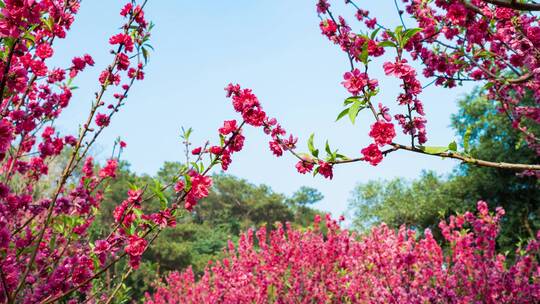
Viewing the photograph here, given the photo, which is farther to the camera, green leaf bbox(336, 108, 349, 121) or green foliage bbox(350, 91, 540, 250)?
green foliage bbox(350, 91, 540, 250)

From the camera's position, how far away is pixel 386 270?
554 centimetres

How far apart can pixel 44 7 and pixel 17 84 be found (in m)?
0.48

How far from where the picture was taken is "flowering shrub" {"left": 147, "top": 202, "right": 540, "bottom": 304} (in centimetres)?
509

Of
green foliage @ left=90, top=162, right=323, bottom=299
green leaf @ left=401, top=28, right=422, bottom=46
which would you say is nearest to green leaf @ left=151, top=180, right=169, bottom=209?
green leaf @ left=401, top=28, right=422, bottom=46

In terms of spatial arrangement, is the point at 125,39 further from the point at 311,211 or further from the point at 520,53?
the point at 311,211

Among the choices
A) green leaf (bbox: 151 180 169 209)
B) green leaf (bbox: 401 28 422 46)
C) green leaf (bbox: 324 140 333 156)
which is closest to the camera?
green leaf (bbox: 401 28 422 46)

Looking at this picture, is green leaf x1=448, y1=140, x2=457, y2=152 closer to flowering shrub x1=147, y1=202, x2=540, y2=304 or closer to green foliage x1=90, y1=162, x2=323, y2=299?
flowering shrub x1=147, y1=202, x2=540, y2=304

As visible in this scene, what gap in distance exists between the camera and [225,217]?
1416 inches

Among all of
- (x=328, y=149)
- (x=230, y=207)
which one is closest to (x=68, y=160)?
(x=328, y=149)

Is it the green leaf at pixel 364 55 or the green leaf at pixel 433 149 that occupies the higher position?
the green leaf at pixel 364 55

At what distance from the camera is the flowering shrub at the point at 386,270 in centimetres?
509

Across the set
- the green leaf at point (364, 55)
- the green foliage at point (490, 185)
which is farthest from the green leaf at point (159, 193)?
the green foliage at point (490, 185)

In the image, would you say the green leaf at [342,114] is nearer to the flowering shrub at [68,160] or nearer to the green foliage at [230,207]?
the flowering shrub at [68,160]

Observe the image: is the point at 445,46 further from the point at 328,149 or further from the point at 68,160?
the point at 68,160
